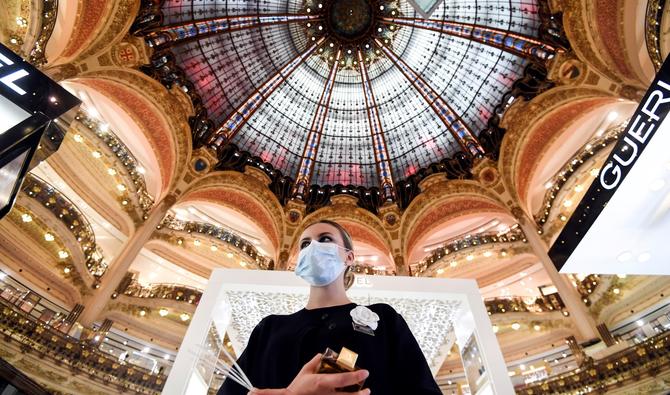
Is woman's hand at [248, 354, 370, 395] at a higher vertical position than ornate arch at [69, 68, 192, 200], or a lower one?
lower

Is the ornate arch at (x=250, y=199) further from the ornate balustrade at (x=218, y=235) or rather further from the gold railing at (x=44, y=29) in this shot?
the gold railing at (x=44, y=29)

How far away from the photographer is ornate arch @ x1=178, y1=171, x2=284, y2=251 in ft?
62.0

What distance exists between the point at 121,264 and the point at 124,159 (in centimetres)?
510

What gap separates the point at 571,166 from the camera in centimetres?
1571

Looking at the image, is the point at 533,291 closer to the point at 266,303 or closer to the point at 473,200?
the point at 473,200

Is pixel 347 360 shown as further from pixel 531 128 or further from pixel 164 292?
pixel 531 128

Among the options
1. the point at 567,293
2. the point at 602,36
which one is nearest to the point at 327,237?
the point at 567,293

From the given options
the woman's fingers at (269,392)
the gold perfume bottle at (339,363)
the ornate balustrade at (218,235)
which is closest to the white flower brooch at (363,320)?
the gold perfume bottle at (339,363)

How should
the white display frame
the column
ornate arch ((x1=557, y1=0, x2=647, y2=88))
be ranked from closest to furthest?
the white display frame
the column
ornate arch ((x1=557, y1=0, x2=647, y2=88))

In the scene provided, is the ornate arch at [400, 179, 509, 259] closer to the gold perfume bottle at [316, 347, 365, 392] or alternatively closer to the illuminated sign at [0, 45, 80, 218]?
the illuminated sign at [0, 45, 80, 218]

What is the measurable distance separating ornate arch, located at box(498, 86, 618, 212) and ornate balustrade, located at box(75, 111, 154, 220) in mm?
Answer: 18414

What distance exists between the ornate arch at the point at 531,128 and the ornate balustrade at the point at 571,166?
1062mm

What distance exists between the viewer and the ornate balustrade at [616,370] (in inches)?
413

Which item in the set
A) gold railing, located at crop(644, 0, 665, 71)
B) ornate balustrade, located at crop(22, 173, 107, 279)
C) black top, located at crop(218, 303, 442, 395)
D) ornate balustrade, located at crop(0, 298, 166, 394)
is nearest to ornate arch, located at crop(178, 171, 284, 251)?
ornate balustrade, located at crop(22, 173, 107, 279)
